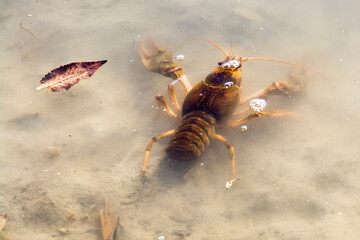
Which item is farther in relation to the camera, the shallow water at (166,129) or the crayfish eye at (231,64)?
the crayfish eye at (231,64)

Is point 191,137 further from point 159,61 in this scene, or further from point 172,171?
point 159,61

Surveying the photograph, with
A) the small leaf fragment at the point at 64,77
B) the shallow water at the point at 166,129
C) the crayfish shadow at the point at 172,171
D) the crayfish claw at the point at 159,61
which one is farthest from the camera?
the crayfish claw at the point at 159,61

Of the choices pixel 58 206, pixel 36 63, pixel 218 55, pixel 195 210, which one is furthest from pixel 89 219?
pixel 218 55

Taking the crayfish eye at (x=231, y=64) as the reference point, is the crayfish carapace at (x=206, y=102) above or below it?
below

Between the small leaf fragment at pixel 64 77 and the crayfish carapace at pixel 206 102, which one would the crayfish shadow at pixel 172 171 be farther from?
the small leaf fragment at pixel 64 77

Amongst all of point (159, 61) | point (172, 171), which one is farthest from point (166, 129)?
point (159, 61)

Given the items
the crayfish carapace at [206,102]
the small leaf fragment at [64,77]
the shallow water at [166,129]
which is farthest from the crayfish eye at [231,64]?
the small leaf fragment at [64,77]
